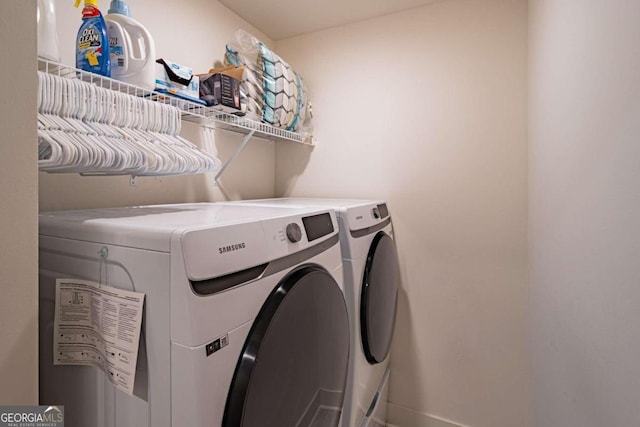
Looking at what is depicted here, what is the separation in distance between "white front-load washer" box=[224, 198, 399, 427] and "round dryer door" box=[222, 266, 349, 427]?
16 cm

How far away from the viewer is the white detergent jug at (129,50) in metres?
1.06

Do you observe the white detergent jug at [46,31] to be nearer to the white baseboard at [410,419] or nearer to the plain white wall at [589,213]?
the plain white wall at [589,213]

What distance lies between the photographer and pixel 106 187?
1.33m

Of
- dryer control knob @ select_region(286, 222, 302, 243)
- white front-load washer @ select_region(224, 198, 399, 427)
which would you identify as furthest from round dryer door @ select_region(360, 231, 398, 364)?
dryer control knob @ select_region(286, 222, 302, 243)

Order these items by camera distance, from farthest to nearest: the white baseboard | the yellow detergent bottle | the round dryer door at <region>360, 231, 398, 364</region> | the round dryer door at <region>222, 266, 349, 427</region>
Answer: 1. the white baseboard
2. the round dryer door at <region>360, 231, 398, 364</region>
3. the yellow detergent bottle
4. the round dryer door at <region>222, 266, 349, 427</region>

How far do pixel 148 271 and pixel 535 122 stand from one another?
5.49 ft

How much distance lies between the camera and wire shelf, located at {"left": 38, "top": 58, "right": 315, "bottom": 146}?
98 cm

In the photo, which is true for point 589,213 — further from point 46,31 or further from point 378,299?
point 46,31


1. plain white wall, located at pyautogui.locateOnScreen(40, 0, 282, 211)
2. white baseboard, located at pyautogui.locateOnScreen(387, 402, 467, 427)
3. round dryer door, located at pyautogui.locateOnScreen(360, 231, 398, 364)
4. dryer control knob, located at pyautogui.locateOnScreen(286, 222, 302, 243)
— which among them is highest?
plain white wall, located at pyautogui.locateOnScreen(40, 0, 282, 211)

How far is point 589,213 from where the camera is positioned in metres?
0.84

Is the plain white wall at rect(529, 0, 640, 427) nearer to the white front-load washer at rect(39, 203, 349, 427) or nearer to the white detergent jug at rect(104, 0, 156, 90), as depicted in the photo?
the white front-load washer at rect(39, 203, 349, 427)

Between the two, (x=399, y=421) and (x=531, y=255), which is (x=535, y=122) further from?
(x=399, y=421)

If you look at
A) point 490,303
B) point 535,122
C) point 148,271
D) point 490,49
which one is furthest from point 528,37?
point 148,271
